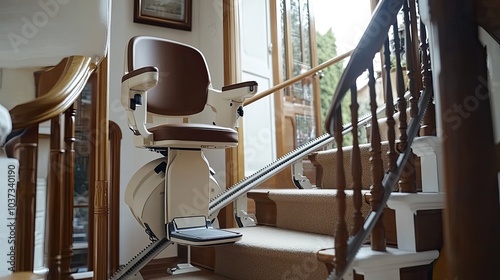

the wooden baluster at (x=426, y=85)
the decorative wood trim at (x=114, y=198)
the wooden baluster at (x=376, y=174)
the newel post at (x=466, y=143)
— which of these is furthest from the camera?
the decorative wood trim at (x=114, y=198)

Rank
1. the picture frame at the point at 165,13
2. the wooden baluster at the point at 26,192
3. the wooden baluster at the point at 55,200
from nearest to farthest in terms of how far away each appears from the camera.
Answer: the wooden baluster at the point at 26,192
the wooden baluster at the point at 55,200
the picture frame at the point at 165,13

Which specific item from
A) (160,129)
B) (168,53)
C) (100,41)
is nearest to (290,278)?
(160,129)

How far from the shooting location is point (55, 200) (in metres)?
1.05

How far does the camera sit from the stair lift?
5.59 feet

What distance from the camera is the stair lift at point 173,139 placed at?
171 cm

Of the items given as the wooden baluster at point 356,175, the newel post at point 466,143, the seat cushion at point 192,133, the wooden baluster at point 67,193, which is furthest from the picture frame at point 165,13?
the newel post at point 466,143

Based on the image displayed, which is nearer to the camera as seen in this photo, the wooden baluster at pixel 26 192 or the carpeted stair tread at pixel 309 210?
the wooden baluster at pixel 26 192

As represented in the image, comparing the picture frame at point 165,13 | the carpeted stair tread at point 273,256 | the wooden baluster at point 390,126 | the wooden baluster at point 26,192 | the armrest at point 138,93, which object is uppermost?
the picture frame at point 165,13

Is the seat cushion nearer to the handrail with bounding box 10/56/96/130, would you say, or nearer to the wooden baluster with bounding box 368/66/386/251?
the handrail with bounding box 10/56/96/130

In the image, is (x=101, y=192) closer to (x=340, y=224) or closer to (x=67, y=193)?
(x=67, y=193)

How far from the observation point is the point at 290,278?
1.58 m

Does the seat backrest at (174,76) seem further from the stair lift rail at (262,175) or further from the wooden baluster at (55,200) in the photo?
the wooden baluster at (55,200)

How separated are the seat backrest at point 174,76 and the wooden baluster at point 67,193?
0.89 m

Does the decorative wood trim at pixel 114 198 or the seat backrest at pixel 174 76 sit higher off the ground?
the seat backrest at pixel 174 76
